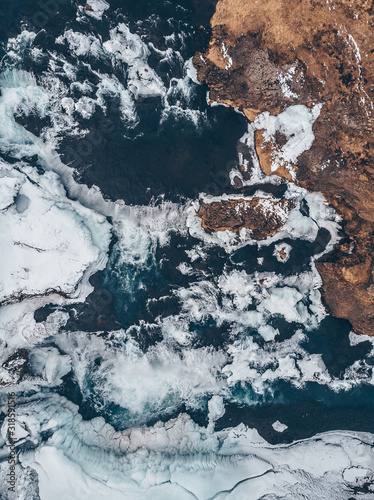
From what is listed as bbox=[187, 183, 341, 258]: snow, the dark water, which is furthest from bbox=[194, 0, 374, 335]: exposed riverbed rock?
the dark water

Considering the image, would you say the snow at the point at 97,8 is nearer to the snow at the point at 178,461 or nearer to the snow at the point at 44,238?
the snow at the point at 44,238

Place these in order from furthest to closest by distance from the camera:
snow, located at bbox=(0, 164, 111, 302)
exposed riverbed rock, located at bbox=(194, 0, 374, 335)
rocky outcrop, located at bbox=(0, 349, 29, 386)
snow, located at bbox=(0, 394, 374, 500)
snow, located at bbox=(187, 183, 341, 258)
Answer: snow, located at bbox=(187, 183, 341, 258) → rocky outcrop, located at bbox=(0, 349, 29, 386) → snow, located at bbox=(0, 394, 374, 500) → snow, located at bbox=(0, 164, 111, 302) → exposed riverbed rock, located at bbox=(194, 0, 374, 335)

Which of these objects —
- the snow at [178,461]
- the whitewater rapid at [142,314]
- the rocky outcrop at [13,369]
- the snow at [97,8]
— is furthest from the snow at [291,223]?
the rocky outcrop at [13,369]

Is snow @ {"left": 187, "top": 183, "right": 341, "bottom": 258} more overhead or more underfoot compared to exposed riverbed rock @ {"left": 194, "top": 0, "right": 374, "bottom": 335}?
more underfoot

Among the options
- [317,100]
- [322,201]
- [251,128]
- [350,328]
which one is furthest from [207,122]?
[350,328]

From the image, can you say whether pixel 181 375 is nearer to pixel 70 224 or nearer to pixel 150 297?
pixel 150 297

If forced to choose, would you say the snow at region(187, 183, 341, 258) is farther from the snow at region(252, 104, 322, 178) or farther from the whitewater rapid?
the snow at region(252, 104, 322, 178)
